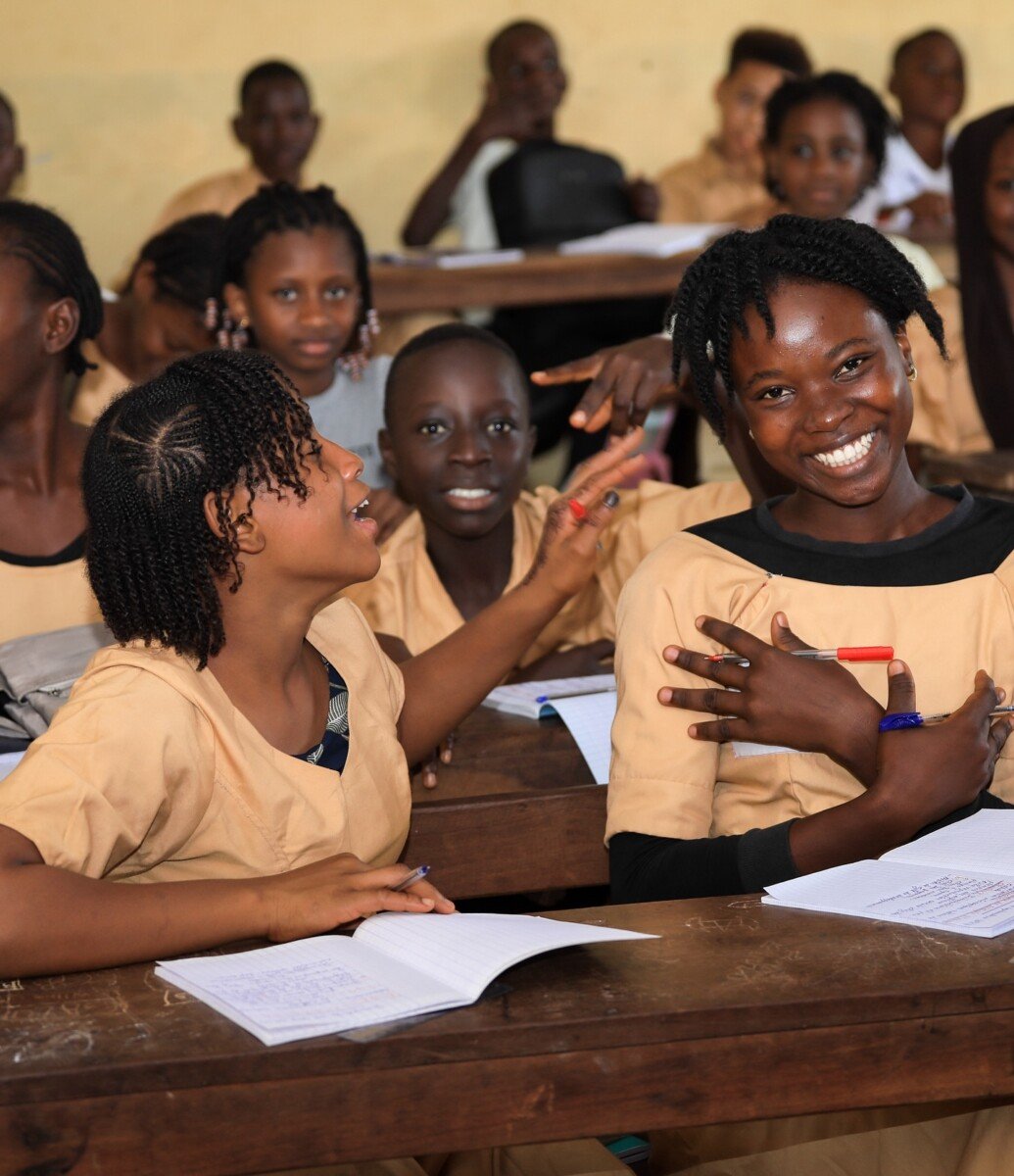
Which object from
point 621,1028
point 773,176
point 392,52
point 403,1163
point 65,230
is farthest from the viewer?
point 392,52

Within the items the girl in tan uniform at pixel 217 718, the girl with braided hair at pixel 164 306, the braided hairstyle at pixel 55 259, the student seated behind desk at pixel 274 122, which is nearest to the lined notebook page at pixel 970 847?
the girl in tan uniform at pixel 217 718

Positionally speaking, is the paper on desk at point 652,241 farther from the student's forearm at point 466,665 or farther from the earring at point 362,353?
the student's forearm at point 466,665

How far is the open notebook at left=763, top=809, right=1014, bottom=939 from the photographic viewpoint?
1368 mm

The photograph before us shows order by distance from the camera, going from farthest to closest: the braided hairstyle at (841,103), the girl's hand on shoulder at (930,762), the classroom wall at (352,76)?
the classroom wall at (352,76) → the braided hairstyle at (841,103) → the girl's hand on shoulder at (930,762)

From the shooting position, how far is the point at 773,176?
191 inches

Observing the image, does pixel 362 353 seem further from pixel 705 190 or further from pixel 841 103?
pixel 705 190

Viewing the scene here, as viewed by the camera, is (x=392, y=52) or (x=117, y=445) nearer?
(x=117, y=445)

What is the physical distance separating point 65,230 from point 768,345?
140cm

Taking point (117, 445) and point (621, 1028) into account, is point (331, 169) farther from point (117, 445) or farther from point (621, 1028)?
point (621, 1028)

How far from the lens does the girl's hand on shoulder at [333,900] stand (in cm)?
142

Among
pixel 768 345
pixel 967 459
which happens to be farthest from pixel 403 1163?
pixel 967 459

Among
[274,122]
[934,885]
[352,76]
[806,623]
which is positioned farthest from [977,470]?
[352,76]

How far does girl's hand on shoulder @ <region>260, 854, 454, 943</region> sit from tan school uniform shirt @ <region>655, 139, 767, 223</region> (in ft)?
18.1

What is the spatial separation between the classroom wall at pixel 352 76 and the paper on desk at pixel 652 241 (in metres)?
1.82
